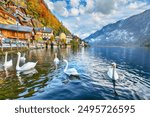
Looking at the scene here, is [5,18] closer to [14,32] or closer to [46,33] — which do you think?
[14,32]

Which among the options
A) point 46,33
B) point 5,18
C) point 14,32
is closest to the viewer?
point 14,32

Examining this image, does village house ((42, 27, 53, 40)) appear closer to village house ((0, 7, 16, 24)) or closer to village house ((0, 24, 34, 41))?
village house ((0, 24, 34, 41))

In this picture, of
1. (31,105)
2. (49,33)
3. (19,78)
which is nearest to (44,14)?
(49,33)

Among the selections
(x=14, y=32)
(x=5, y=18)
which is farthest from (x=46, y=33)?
(x=14, y=32)

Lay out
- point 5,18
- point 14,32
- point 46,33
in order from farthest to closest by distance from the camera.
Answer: point 46,33
point 5,18
point 14,32

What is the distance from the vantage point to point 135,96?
1559 centimetres

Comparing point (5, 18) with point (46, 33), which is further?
point (46, 33)

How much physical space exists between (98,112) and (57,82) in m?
11.0

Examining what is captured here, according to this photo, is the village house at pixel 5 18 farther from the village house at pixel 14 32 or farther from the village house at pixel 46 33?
the village house at pixel 46 33

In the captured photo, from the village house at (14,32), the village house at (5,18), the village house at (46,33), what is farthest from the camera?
the village house at (46,33)

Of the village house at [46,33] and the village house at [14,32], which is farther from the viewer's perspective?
the village house at [46,33]

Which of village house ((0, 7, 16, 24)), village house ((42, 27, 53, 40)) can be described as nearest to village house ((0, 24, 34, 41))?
village house ((0, 7, 16, 24))

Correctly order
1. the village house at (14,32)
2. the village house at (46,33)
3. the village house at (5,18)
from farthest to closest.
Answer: the village house at (46,33) → the village house at (5,18) → the village house at (14,32)

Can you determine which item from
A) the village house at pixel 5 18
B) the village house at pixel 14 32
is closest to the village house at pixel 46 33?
the village house at pixel 14 32
